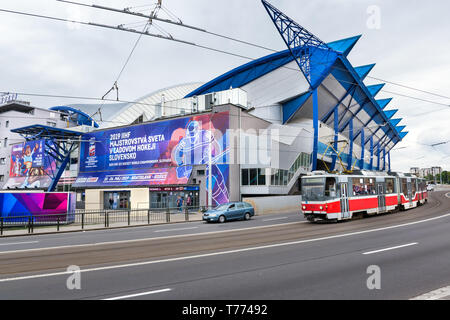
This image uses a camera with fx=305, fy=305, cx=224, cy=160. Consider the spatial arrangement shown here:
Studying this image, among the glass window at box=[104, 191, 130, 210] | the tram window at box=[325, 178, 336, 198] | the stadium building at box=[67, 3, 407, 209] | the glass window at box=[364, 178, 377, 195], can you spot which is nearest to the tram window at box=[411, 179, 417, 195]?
the stadium building at box=[67, 3, 407, 209]

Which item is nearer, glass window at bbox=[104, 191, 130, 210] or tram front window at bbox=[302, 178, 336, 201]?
tram front window at bbox=[302, 178, 336, 201]

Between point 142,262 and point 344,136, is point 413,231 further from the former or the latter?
point 344,136

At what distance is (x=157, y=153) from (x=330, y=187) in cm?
2631

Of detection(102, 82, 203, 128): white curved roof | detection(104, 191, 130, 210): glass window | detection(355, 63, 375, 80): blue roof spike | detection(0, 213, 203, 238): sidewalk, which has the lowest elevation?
detection(0, 213, 203, 238): sidewalk

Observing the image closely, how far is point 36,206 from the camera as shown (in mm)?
21469

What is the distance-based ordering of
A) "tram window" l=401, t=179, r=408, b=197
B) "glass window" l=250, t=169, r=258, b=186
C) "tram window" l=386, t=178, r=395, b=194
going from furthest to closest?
"glass window" l=250, t=169, r=258, b=186 < "tram window" l=401, t=179, r=408, b=197 < "tram window" l=386, t=178, r=395, b=194

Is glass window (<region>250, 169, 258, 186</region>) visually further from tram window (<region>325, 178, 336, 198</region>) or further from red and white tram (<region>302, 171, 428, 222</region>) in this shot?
tram window (<region>325, 178, 336, 198</region>)

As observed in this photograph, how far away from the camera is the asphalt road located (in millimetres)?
5926

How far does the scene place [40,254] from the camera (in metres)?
10.9

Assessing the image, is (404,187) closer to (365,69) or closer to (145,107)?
(365,69)

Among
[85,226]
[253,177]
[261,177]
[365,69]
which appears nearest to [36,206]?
[85,226]

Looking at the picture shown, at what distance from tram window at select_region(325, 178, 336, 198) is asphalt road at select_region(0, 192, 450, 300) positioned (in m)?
5.38

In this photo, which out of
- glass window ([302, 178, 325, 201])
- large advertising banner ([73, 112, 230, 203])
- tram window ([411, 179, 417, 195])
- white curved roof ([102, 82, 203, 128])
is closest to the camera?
glass window ([302, 178, 325, 201])

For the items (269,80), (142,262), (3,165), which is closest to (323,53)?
(269,80)
